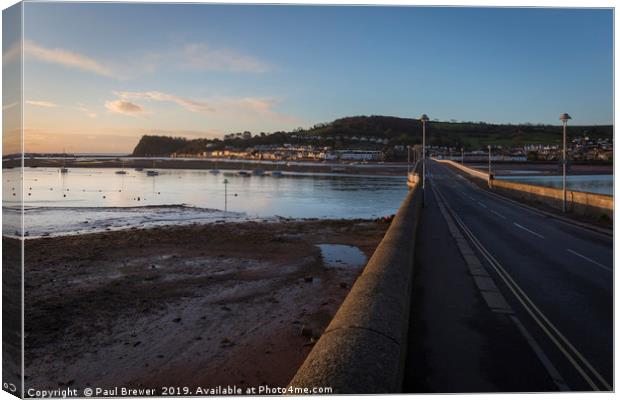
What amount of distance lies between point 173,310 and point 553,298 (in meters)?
9.54

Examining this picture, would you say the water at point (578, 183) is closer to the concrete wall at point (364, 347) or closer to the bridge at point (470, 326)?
the bridge at point (470, 326)

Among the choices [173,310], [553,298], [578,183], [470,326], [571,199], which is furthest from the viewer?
[578,183]

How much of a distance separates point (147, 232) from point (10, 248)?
948 inches

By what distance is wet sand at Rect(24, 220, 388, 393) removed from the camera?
9461 millimetres

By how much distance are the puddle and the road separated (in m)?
3.53

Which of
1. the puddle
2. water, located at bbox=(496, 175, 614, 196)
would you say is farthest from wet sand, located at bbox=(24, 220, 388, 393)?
water, located at bbox=(496, 175, 614, 196)

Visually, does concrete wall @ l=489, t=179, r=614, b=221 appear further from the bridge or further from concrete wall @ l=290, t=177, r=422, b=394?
concrete wall @ l=290, t=177, r=422, b=394

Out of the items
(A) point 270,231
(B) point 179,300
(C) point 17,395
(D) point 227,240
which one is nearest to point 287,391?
(C) point 17,395

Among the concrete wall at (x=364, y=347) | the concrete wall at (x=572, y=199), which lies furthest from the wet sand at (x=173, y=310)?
the concrete wall at (x=572, y=199)

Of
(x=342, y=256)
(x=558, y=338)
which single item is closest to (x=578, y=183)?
(x=342, y=256)

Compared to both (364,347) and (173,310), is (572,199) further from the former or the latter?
(364,347)

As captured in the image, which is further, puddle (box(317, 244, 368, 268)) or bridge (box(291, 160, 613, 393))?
puddle (box(317, 244, 368, 268))

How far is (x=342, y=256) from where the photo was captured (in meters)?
22.1

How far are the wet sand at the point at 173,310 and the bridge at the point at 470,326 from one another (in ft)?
8.68
